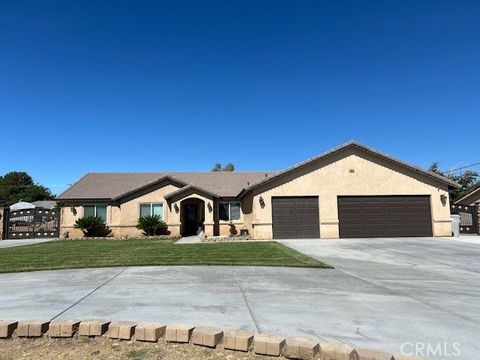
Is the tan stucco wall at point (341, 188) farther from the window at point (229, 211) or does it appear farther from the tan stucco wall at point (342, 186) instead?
the window at point (229, 211)

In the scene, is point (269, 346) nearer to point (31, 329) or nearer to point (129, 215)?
point (31, 329)

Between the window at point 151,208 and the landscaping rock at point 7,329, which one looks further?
the window at point 151,208

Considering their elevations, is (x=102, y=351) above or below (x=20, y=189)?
below

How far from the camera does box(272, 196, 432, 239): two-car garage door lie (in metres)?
20.4

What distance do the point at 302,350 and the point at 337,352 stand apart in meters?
0.37

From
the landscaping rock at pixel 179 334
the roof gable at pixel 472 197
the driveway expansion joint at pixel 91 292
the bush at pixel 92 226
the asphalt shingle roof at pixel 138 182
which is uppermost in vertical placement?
the asphalt shingle roof at pixel 138 182

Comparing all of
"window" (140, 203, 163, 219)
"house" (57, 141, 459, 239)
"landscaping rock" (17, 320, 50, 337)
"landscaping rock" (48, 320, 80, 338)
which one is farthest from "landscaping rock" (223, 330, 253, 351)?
"window" (140, 203, 163, 219)

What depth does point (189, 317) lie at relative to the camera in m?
5.20

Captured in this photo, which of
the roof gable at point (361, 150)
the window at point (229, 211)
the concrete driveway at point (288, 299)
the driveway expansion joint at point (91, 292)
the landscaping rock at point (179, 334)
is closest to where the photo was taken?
the landscaping rock at point (179, 334)

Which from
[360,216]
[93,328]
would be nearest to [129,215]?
[360,216]

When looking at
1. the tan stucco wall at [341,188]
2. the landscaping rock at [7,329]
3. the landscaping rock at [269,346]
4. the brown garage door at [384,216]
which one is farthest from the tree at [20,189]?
the landscaping rock at [269,346]

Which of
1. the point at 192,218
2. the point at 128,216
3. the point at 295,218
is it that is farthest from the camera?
the point at 192,218

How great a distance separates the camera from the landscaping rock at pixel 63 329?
442 cm

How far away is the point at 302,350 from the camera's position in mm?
3834
